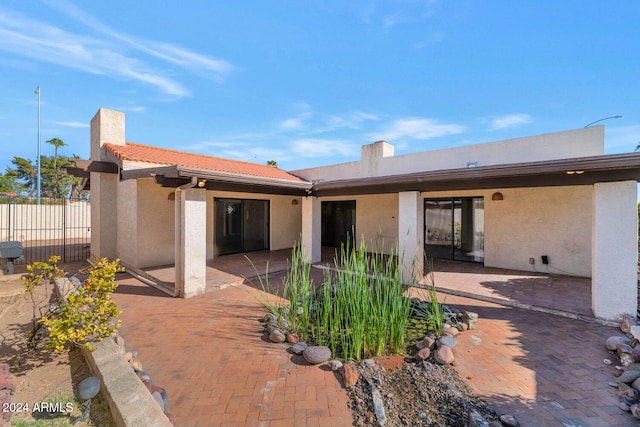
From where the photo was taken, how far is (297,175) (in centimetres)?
1647

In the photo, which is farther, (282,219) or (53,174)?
(53,174)

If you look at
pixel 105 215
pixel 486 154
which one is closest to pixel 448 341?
pixel 486 154

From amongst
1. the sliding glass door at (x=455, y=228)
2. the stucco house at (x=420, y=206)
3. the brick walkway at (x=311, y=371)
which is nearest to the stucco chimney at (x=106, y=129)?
the stucco house at (x=420, y=206)

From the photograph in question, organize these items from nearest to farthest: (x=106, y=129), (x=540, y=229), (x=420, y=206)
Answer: (x=420, y=206)
(x=540, y=229)
(x=106, y=129)

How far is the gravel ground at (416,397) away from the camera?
2760 mm

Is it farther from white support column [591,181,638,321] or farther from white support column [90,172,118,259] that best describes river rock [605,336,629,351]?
white support column [90,172,118,259]

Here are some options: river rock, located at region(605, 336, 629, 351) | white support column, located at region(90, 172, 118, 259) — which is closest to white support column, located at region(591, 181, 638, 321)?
river rock, located at region(605, 336, 629, 351)

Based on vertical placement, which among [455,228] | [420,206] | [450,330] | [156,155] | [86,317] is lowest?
[450,330]

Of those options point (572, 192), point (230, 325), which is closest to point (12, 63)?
point (230, 325)

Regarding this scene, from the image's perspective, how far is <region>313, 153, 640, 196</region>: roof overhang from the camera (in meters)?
4.87

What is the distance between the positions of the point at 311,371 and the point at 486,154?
1008cm

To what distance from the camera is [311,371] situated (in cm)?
367

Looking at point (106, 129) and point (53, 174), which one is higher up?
point (53, 174)

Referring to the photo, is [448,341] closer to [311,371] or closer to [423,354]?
[423,354]
